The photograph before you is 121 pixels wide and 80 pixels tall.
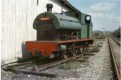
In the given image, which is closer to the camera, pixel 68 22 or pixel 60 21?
pixel 60 21

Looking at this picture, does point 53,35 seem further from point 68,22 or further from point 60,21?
point 68,22

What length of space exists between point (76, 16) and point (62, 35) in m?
3.32

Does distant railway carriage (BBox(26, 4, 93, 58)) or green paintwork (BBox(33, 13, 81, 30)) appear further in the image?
green paintwork (BBox(33, 13, 81, 30))

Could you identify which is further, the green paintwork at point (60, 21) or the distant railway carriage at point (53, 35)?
the green paintwork at point (60, 21)

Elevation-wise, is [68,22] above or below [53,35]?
above

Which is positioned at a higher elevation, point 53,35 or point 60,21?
point 60,21

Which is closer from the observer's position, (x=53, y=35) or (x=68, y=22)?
(x=53, y=35)

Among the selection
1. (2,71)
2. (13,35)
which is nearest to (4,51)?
(13,35)

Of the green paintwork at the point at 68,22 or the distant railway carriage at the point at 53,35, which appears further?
the green paintwork at the point at 68,22

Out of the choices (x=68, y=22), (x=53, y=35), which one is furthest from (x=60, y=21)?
(x=68, y=22)

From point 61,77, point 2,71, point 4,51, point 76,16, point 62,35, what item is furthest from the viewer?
point 76,16

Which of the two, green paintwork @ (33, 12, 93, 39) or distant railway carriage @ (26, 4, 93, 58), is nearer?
distant railway carriage @ (26, 4, 93, 58)

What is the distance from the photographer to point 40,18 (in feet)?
38.7

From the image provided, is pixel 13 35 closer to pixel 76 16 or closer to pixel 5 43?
pixel 5 43
